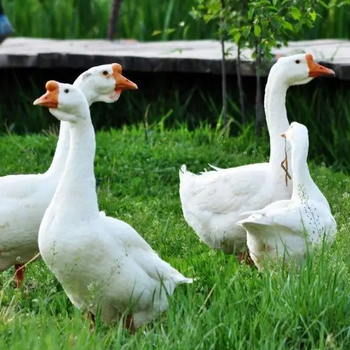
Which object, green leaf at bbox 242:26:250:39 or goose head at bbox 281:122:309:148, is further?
green leaf at bbox 242:26:250:39

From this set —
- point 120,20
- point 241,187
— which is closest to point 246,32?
point 241,187

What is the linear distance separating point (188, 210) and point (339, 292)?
6.93ft

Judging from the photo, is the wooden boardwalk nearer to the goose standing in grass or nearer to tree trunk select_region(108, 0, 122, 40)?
tree trunk select_region(108, 0, 122, 40)

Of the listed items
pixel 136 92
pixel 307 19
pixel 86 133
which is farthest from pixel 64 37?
pixel 86 133

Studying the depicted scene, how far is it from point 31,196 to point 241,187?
56.1 inches

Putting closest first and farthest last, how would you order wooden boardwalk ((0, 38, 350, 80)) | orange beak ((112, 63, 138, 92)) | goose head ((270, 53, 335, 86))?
1. orange beak ((112, 63, 138, 92))
2. goose head ((270, 53, 335, 86))
3. wooden boardwalk ((0, 38, 350, 80))

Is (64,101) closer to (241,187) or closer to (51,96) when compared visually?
(51,96)

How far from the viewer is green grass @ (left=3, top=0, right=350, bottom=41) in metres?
12.6

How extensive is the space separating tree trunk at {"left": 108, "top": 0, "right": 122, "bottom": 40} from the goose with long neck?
6.85 meters

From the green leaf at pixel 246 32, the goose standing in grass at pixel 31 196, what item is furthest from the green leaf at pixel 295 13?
the goose standing in grass at pixel 31 196

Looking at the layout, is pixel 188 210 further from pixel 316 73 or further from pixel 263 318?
pixel 263 318

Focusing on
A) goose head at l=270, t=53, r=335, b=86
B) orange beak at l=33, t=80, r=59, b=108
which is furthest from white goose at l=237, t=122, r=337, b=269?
orange beak at l=33, t=80, r=59, b=108

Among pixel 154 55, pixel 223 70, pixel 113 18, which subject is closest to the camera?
pixel 223 70

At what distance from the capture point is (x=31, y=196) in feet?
19.7
